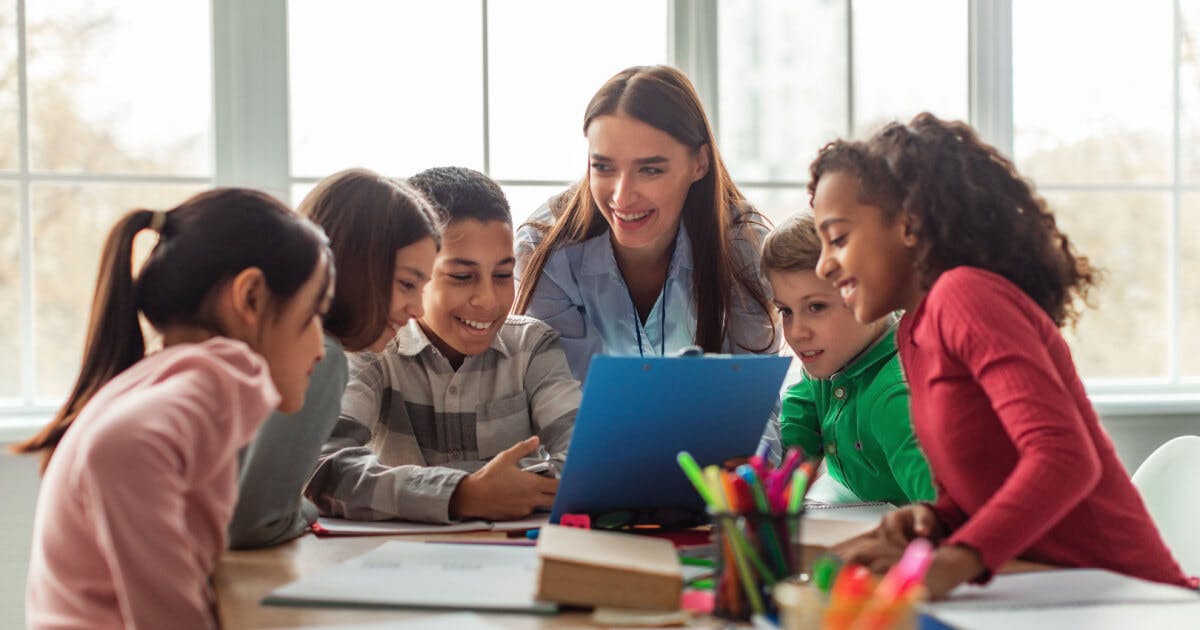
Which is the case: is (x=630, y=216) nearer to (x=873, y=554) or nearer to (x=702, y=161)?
(x=702, y=161)

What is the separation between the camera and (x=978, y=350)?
1.15 m

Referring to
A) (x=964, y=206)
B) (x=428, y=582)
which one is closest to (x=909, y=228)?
(x=964, y=206)

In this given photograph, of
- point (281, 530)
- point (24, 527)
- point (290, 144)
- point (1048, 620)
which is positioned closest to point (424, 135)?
point (290, 144)

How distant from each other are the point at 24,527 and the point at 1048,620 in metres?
2.29

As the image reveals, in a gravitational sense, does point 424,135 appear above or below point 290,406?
above

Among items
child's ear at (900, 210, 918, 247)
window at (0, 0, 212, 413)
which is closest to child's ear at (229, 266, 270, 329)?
child's ear at (900, 210, 918, 247)

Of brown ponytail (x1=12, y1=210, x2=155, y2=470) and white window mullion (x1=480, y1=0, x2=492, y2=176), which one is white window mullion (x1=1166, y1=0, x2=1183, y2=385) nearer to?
white window mullion (x1=480, y1=0, x2=492, y2=176)

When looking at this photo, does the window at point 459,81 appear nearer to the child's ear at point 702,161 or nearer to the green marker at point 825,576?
the child's ear at point 702,161

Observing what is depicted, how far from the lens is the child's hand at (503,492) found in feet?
4.83

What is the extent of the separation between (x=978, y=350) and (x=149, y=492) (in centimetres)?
77

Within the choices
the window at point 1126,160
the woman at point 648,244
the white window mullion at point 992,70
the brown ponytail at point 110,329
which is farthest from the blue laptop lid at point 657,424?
the window at point 1126,160

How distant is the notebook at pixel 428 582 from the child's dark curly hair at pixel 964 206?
1.89ft

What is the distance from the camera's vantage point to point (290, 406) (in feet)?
3.99

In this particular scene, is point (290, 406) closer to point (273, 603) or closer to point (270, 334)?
point (270, 334)
